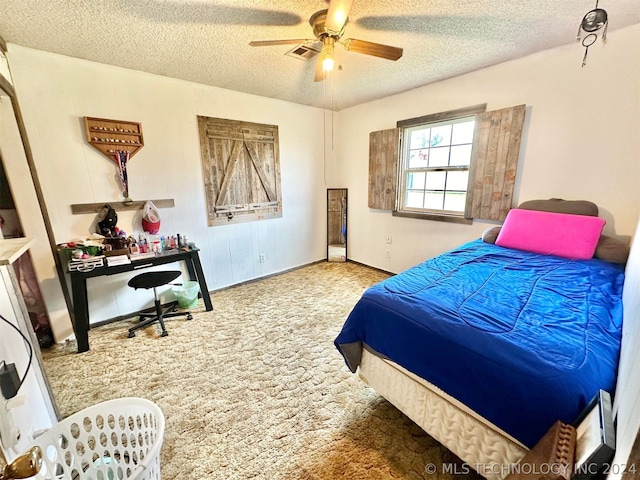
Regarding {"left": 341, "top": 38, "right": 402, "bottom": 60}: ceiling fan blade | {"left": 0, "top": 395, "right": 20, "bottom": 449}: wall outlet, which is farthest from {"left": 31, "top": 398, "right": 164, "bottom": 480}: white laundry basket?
{"left": 341, "top": 38, "right": 402, "bottom": 60}: ceiling fan blade

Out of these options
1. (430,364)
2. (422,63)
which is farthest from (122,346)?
(422,63)

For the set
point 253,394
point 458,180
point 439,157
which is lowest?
point 253,394

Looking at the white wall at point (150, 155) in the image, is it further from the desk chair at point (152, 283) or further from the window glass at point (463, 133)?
the window glass at point (463, 133)

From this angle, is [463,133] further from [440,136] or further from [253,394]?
[253,394]

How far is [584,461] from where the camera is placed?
721mm

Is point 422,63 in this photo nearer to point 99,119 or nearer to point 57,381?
point 99,119

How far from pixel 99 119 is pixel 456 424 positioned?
11.4 ft

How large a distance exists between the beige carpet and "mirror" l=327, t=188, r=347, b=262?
169cm

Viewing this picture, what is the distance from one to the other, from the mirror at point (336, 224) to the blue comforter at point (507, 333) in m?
2.58

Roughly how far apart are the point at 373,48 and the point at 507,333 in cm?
179

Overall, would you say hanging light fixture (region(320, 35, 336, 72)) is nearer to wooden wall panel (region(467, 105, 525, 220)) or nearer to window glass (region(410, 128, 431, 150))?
wooden wall panel (region(467, 105, 525, 220))

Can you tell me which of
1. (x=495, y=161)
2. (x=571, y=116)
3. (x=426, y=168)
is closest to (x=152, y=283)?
(x=426, y=168)

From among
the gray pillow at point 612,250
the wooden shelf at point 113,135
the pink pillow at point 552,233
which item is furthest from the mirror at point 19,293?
the gray pillow at point 612,250

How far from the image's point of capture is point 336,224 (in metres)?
4.48
